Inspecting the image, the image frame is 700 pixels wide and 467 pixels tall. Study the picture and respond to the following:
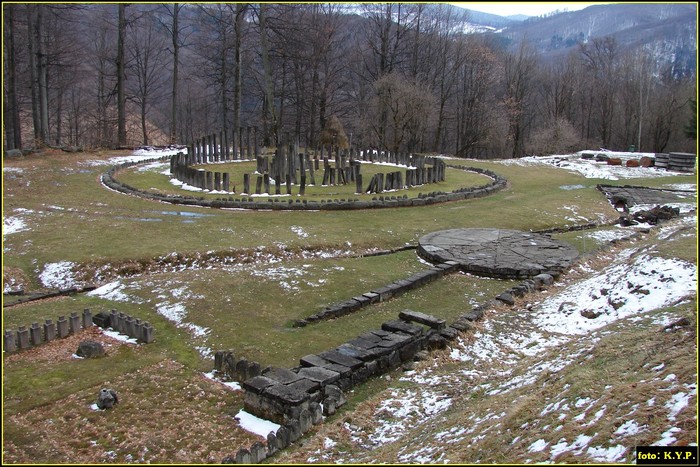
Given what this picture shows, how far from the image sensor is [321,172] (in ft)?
86.1

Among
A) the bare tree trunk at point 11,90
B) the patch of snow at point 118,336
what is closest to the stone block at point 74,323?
the patch of snow at point 118,336

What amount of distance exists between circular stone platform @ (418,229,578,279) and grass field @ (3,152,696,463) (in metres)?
0.50

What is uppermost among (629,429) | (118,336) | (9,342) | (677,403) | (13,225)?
(677,403)

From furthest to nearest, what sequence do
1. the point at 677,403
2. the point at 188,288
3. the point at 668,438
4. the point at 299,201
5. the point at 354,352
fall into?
the point at 299,201, the point at 188,288, the point at 354,352, the point at 677,403, the point at 668,438

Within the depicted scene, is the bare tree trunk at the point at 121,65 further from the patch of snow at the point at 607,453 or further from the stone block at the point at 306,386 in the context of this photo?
the patch of snow at the point at 607,453

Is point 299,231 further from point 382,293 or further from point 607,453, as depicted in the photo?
point 607,453

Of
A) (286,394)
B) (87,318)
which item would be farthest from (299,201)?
(286,394)

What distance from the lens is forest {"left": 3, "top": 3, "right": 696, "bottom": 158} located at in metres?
38.8

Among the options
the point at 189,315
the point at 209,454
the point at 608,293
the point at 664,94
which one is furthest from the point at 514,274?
the point at 664,94

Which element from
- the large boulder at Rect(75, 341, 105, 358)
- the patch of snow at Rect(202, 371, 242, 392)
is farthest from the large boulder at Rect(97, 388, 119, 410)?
the large boulder at Rect(75, 341, 105, 358)

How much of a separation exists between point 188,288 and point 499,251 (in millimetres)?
7551

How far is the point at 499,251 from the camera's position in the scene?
1330 centimetres

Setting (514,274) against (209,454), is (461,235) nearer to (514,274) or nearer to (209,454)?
(514,274)

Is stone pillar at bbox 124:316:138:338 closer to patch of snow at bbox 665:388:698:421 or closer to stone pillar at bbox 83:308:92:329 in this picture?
stone pillar at bbox 83:308:92:329
